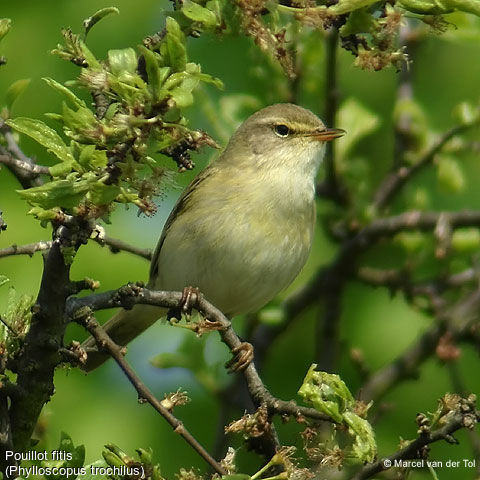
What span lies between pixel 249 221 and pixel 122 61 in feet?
7.14

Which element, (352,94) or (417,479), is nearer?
(417,479)

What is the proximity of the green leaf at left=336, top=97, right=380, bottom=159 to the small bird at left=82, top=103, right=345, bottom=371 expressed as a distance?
1.85 ft

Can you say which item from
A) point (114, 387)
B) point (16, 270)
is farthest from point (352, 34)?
point (114, 387)

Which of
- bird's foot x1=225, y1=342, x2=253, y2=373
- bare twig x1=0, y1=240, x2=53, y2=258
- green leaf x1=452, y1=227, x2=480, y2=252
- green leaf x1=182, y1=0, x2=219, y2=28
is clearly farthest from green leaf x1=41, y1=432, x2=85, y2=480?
green leaf x1=452, y1=227, x2=480, y2=252

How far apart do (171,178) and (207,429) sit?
10.1 ft

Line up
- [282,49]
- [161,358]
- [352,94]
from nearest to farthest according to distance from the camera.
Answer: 1. [282,49]
2. [161,358]
3. [352,94]

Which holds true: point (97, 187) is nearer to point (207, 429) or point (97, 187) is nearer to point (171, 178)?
point (171, 178)

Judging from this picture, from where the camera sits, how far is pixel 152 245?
5.20 meters

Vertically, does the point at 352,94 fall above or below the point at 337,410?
below

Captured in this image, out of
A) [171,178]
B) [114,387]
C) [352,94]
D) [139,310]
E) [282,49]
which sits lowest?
[114,387]

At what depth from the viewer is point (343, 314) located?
5.55 meters

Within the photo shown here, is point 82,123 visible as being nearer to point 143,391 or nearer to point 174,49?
point 174,49

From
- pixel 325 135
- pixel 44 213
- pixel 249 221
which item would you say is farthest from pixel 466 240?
pixel 44 213

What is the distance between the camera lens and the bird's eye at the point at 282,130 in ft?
16.3
